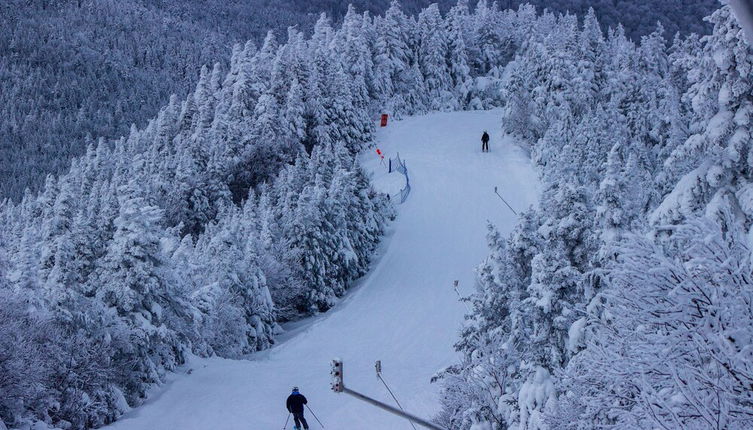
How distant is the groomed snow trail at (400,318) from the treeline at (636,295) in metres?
4.55

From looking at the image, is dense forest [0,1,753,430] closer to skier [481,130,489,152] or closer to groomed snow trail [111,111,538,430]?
groomed snow trail [111,111,538,430]

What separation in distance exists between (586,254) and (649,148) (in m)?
36.6

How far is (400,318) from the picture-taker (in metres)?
37.1

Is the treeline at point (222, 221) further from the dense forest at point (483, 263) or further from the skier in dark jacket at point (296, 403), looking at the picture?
the skier in dark jacket at point (296, 403)

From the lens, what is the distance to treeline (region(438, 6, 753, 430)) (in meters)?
6.15

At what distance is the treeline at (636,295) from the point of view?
6148mm

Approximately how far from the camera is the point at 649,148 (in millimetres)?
51219

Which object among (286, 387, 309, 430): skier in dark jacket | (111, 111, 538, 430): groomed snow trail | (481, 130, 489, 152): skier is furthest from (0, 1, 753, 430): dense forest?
(286, 387, 309, 430): skier in dark jacket

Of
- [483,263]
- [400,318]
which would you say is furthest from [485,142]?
[483,263]

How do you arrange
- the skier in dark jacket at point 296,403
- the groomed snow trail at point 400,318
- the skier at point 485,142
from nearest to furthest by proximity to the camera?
the skier in dark jacket at point 296,403, the groomed snow trail at point 400,318, the skier at point 485,142

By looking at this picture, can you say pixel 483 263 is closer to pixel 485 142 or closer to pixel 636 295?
pixel 636 295

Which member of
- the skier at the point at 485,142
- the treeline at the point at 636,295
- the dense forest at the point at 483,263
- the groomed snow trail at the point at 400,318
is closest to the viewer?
the treeline at the point at 636,295

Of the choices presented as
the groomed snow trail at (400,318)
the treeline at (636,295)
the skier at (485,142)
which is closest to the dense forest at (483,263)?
the treeline at (636,295)

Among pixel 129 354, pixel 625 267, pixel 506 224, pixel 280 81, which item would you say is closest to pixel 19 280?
pixel 129 354
